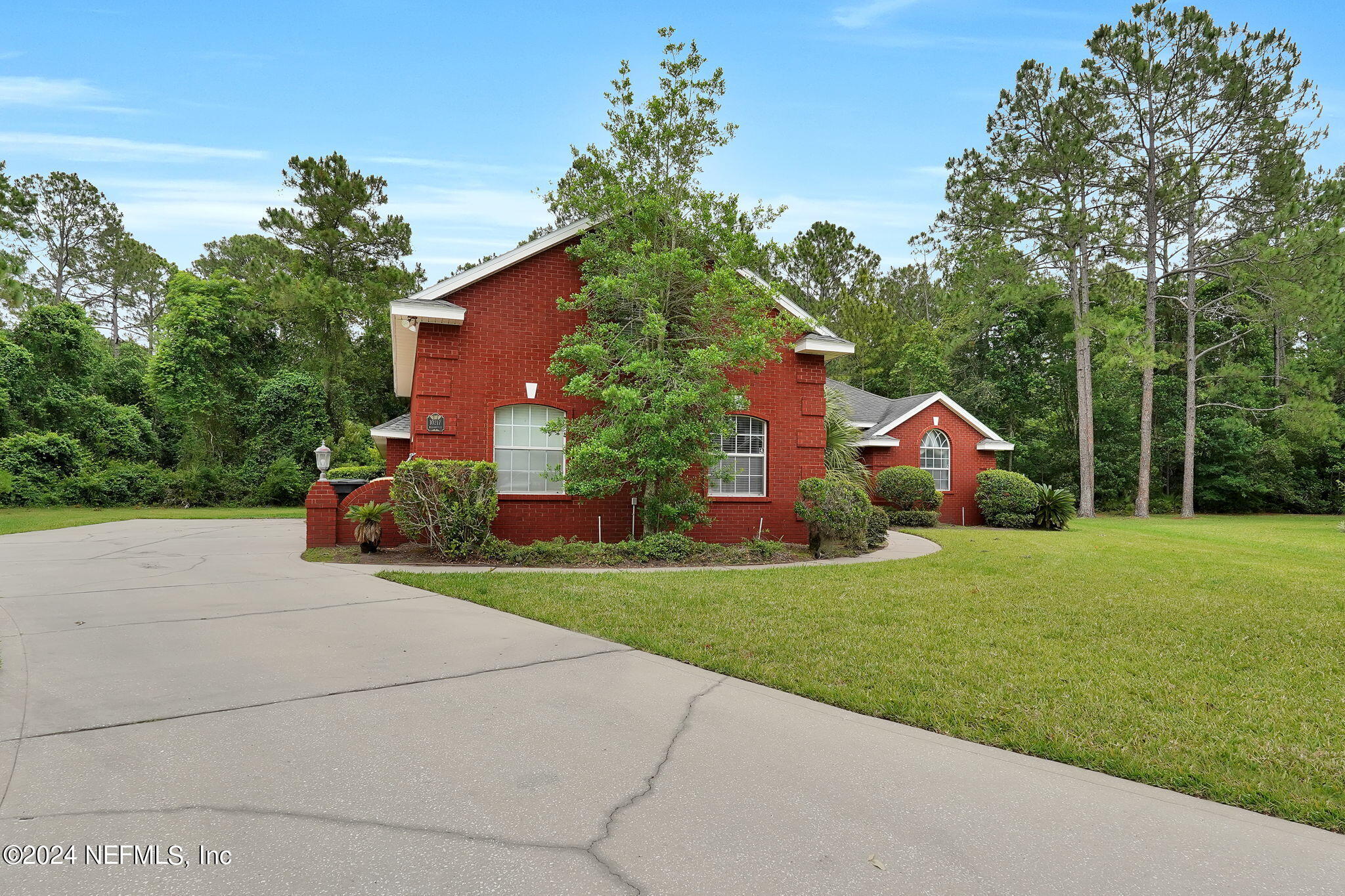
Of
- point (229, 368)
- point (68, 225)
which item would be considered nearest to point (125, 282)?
point (68, 225)

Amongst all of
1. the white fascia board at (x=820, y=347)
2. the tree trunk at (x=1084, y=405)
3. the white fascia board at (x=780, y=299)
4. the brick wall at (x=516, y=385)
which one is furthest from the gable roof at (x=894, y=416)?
the brick wall at (x=516, y=385)

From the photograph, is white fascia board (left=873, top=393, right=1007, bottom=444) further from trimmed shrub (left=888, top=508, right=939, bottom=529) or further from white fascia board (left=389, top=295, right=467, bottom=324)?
white fascia board (left=389, top=295, right=467, bottom=324)

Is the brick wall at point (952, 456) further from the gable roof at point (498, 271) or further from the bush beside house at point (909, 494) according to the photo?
the gable roof at point (498, 271)

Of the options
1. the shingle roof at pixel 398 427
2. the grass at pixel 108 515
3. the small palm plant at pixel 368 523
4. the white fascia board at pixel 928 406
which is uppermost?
the white fascia board at pixel 928 406

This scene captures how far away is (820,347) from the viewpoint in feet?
44.6

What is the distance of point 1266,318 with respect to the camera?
26.5m

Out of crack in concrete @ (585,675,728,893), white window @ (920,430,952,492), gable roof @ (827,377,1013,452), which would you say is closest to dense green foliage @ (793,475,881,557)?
crack in concrete @ (585,675,728,893)

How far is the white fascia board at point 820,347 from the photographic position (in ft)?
44.4

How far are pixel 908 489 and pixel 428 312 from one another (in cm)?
1441

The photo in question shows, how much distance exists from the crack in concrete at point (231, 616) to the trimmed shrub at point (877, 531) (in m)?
8.60

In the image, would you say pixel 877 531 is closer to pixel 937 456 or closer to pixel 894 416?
pixel 894 416

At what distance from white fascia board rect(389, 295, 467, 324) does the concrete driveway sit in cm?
708

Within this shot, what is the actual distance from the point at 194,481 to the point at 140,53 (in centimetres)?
2089

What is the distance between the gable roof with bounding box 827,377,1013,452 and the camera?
21719 millimetres
